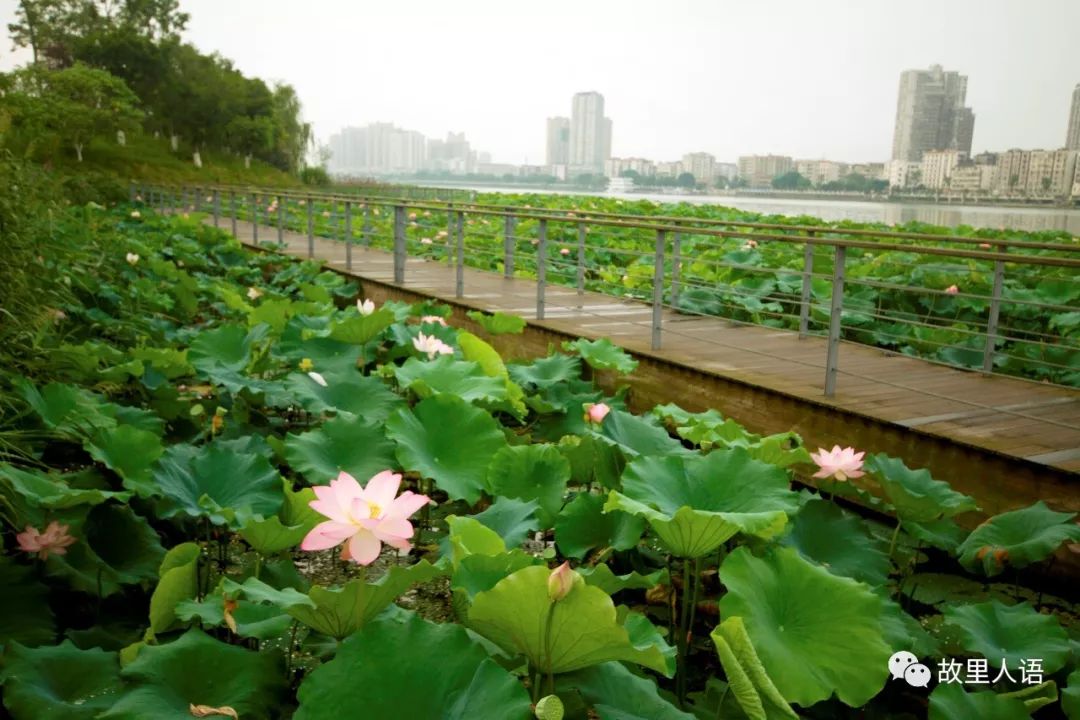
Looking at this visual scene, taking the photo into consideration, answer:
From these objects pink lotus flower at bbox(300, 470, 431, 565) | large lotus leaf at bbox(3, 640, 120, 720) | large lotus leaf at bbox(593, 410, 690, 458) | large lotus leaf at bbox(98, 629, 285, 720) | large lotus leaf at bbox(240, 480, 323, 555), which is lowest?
large lotus leaf at bbox(3, 640, 120, 720)

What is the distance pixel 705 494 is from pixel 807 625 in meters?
0.35

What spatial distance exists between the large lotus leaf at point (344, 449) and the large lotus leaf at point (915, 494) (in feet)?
3.54

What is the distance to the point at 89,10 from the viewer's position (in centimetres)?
3247

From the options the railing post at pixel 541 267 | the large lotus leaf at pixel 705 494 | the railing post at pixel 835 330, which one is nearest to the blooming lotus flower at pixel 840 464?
the large lotus leaf at pixel 705 494

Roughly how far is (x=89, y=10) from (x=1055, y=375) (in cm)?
3565

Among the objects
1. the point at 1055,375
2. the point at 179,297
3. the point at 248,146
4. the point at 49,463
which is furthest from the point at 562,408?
the point at 248,146

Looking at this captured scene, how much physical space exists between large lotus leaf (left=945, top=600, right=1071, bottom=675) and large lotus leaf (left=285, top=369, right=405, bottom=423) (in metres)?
1.46

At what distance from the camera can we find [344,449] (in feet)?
7.06

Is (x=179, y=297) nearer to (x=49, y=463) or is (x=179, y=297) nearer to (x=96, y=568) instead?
(x=49, y=463)

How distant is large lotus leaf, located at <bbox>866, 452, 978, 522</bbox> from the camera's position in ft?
6.46

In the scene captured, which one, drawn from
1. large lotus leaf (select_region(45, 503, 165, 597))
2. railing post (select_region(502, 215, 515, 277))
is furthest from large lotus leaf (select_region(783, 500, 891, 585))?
railing post (select_region(502, 215, 515, 277))

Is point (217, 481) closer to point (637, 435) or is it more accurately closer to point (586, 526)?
point (586, 526)

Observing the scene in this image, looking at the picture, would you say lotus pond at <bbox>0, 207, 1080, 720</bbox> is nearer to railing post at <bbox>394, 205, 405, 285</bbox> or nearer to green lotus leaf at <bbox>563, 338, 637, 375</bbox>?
green lotus leaf at <bbox>563, 338, 637, 375</bbox>

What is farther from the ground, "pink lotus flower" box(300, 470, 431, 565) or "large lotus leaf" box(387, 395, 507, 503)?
"pink lotus flower" box(300, 470, 431, 565)
